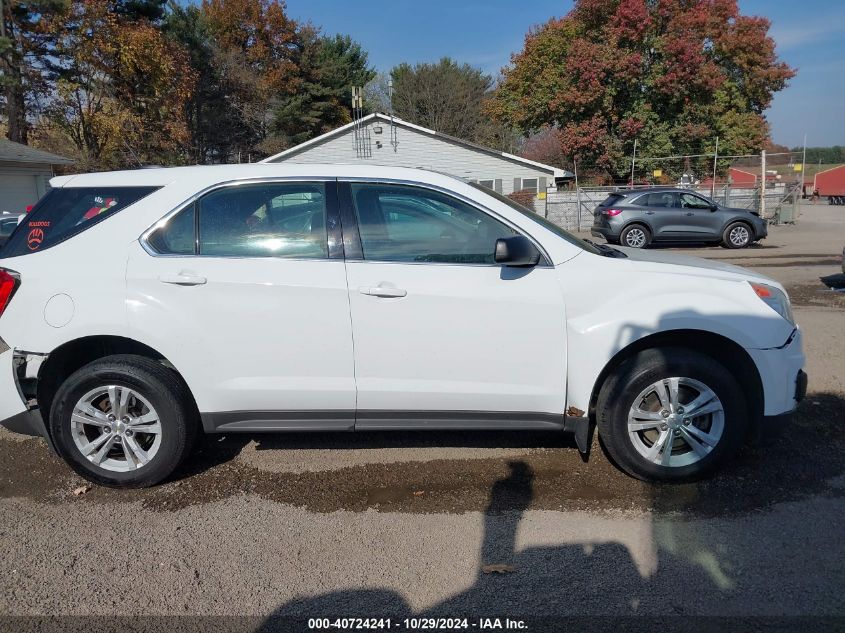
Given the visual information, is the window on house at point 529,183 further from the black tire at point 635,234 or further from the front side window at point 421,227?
the front side window at point 421,227

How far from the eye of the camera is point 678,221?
17609mm

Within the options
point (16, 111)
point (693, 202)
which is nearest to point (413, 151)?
point (693, 202)

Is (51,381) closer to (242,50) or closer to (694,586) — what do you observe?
(694,586)

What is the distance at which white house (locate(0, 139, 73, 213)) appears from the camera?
22.5 m

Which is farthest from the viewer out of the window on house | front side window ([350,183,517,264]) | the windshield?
the window on house

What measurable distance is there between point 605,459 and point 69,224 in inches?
141

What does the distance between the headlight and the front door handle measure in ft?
6.56

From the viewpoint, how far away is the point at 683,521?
338 cm

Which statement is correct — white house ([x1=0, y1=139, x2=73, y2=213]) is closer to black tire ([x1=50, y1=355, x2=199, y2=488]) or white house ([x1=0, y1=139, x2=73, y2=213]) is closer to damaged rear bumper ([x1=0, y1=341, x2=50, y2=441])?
damaged rear bumper ([x1=0, y1=341, x2=50, y2=441])

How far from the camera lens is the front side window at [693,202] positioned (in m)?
17.7

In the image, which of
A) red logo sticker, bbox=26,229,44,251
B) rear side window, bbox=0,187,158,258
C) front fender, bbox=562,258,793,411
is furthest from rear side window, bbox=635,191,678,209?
red logo sticker, bbox=26,229,44,251

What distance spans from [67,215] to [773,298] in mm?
4128

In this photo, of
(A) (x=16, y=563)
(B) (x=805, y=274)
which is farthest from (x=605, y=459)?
(B) (x=805, y=274)

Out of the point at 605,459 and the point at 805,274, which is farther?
the point at 805,274
